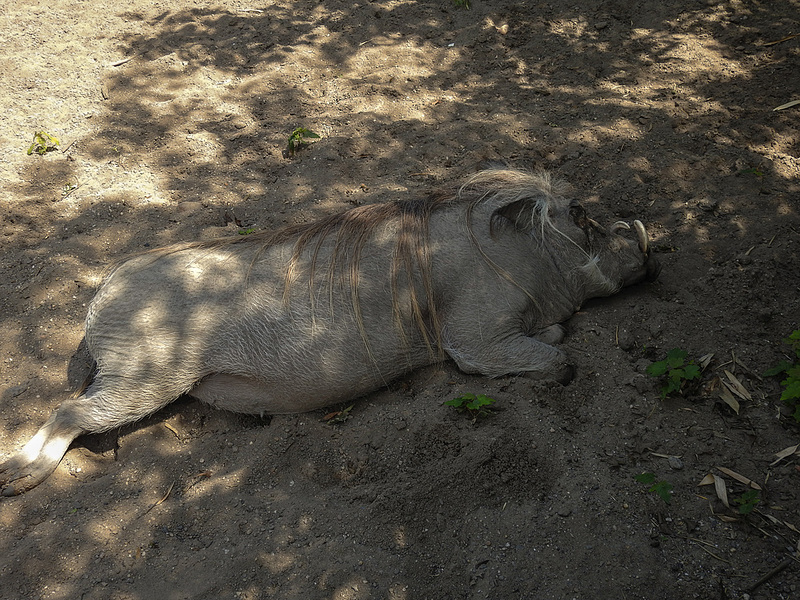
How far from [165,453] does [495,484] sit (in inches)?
67.3

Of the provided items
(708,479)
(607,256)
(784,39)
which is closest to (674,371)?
(708,479)

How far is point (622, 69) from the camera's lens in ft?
17.4

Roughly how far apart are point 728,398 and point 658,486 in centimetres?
72

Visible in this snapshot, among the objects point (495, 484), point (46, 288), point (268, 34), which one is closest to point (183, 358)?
point (46, 288)

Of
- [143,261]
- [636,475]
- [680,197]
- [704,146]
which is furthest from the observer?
[704,146]

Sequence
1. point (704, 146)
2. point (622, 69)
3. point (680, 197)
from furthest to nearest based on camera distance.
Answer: point (622, 69)
point (704, 146)
point (680, 197)

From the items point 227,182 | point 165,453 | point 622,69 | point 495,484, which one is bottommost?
point 165,453

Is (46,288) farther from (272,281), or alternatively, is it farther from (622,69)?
(622,69)

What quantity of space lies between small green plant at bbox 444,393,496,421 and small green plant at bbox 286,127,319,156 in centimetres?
258

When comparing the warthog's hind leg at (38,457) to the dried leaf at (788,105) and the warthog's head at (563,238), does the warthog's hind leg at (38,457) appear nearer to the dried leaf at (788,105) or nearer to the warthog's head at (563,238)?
the warthog's head at (563,238)

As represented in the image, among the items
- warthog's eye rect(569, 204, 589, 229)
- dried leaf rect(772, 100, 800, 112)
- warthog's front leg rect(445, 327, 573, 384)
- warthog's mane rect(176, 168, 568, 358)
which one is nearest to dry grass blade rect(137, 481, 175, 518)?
warthog's mane rect(176, 168, 568, 358)

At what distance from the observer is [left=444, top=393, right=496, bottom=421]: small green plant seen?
2982 millimetres

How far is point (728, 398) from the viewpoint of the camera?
299cm

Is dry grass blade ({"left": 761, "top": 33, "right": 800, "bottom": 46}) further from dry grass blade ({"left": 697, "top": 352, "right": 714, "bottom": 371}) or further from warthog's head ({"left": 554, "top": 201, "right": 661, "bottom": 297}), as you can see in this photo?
dry grass blade ({"left": 697, "top": 352, "right": 714, "bottom": 371})
